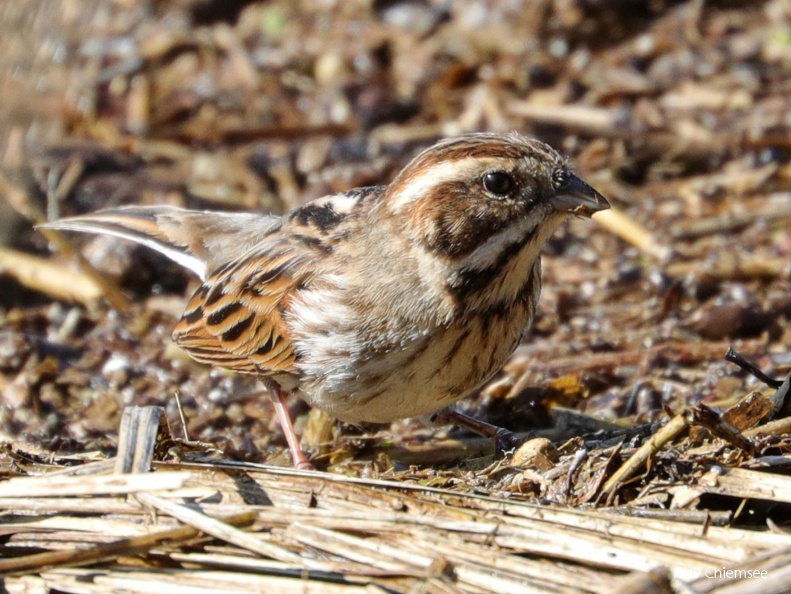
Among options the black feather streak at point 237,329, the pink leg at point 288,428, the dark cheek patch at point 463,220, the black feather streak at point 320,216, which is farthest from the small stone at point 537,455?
the black feather streak at point 237,329

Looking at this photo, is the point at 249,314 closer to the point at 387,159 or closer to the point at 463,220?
the point at 463,220

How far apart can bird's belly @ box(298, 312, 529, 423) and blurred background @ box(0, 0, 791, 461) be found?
0.57 meters

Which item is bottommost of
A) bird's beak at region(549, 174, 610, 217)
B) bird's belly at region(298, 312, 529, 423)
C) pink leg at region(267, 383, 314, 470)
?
pink leg at region(267, 383, 314, 470)

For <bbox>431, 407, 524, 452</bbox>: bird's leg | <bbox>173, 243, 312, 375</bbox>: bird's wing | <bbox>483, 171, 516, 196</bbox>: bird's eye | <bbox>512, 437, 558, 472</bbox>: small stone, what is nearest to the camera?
<bbox>512, 437, 558, 472</bbox>: small stone

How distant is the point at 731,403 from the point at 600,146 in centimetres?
309

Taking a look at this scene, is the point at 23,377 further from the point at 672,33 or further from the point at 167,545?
the point at 672,33

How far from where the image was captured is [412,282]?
471 centimetres

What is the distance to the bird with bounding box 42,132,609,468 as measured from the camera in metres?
4.53

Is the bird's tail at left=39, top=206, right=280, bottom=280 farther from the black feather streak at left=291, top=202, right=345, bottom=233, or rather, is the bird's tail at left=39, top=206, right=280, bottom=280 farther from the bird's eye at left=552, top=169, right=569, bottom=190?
the bird's eye at left=552, top=169, right=569, bottom=190

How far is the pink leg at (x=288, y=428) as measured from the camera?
5.14 m

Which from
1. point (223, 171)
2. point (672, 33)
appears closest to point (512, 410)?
point (223, 171)

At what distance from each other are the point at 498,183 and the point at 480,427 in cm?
129

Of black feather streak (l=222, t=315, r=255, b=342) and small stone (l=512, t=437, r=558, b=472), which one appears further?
black feather streak (l=222, t=315, r=255, b=342)

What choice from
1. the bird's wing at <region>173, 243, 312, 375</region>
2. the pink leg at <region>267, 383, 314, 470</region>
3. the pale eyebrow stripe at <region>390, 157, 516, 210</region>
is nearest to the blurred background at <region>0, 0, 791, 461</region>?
the pink leg at <region>267, 383, 314, 470</region>
